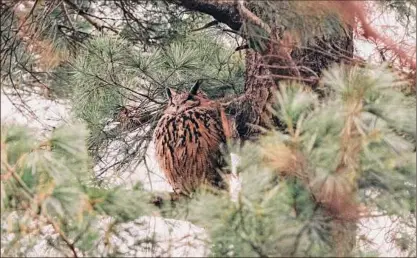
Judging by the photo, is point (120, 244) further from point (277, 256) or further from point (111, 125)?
point (111, 125)

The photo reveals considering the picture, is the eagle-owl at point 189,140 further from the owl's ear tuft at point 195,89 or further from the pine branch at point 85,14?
the pine branch at point 85,14

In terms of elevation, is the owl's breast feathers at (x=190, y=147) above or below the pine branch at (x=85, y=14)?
below

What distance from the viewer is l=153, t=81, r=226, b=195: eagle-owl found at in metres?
2.37

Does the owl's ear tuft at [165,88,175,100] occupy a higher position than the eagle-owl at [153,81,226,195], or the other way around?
the owl's ear tuft at [165,88,175,100]

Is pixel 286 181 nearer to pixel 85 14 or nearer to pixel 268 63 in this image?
pixel 268 63

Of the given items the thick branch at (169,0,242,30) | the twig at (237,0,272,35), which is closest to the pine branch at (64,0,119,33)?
the thick branch at (169,0,242,30)

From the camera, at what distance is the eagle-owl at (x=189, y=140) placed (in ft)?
7.76

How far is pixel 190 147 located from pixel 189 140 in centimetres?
2

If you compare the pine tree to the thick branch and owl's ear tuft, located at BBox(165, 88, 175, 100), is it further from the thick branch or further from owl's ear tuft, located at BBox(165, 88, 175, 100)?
owl's ear tuft, located at BBox(165, 88, 175, 100)

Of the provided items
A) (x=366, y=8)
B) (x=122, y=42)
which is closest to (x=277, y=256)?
(x=366, y=8)

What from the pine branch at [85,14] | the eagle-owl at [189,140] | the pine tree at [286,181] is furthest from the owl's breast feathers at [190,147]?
the pine tree at [286,181]

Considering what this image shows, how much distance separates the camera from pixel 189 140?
2424mm

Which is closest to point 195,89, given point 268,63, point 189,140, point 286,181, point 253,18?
point 189,140

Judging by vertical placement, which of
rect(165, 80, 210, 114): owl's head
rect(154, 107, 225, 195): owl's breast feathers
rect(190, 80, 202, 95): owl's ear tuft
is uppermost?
→ rect(190, 80, 202, 95): owl's ear tuft
